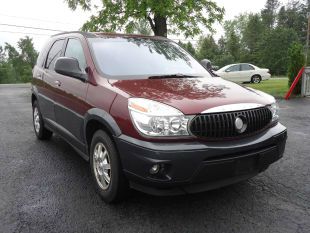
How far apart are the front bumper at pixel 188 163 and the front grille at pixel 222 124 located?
7 centimetres

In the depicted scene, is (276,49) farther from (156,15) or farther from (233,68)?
(156,15)

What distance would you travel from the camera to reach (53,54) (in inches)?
227

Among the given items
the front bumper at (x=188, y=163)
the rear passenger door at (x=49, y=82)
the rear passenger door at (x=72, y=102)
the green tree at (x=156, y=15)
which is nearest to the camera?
the front bumper at (x=188, y=163)

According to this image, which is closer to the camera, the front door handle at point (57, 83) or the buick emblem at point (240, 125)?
the buick emblem at point (240, 125)

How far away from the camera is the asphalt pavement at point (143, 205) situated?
130 inches

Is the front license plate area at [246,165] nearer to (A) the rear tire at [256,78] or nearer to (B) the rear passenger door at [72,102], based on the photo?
(B) the rear passenger door at [72,102]

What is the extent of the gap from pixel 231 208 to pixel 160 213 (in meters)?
0.71

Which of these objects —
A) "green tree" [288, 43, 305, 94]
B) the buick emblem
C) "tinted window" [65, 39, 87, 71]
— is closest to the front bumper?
the buick emblem

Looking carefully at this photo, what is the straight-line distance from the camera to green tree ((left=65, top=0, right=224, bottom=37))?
16500mm

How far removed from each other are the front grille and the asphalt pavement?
31.2 inches

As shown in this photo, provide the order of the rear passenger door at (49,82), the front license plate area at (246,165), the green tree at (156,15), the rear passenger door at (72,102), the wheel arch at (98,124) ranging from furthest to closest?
the green tree at (156,15) → the rear passenger door at (49,82) → the rear passenger door at (72,102) → the wheel arch at (98,124) → the front license plate area at (246,165)

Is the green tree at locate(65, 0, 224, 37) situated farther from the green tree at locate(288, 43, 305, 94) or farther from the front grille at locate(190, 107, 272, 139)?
the front grille at locate(190, 107, 272, 139)

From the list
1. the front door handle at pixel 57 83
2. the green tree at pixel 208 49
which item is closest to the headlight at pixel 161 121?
the front door handle at pixel 57 83

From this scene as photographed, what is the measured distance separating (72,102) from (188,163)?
1.95 metres
